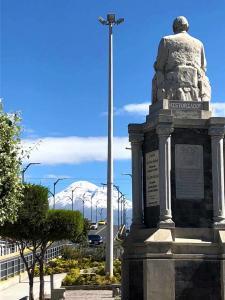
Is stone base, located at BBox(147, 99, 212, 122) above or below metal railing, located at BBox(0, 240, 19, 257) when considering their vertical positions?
above

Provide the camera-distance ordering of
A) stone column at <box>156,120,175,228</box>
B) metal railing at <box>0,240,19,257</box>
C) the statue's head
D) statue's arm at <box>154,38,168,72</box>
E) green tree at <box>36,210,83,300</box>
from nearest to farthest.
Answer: stone column at <box>156,120,175,228</box>
statue's arm at <box>154,38,168,72</box>
the statue's head
green tree at <box>36,210,83,300</box>
metal railing at <box>0,240,19,257</box>

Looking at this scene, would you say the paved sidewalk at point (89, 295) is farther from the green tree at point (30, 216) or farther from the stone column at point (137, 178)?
the stone column at point (137, 178)

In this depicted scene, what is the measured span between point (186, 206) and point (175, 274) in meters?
2.14

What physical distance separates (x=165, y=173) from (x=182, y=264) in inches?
108

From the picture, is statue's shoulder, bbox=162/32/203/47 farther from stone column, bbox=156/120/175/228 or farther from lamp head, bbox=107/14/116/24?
lamp head, bbox=107/14/116/24

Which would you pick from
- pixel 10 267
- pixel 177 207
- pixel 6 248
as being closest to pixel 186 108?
pixel 177 207

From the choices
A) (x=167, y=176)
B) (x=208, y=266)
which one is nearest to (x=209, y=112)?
(x=167, y=176)

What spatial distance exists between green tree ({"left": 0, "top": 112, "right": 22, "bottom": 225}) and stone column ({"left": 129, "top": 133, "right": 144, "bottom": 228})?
15.4 feet

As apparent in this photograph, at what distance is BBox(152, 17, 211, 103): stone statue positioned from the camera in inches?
815

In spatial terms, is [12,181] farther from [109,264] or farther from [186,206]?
[109,264]

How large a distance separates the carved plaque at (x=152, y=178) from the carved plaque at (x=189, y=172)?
67 cm

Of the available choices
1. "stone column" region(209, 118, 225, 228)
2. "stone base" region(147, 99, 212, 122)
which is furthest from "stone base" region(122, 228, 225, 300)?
"stone base" region(147, 99, 212, 122)

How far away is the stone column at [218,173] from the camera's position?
19.6 m

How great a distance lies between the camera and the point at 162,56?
69.7 ft
